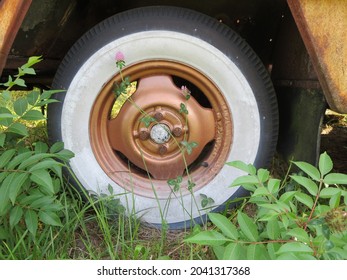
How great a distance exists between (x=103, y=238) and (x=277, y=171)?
3.14ft

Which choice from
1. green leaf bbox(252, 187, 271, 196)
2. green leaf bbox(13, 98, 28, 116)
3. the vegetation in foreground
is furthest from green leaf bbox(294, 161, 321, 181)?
green leaf bbox(13, 98, 28, 116)

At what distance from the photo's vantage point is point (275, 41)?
237cm

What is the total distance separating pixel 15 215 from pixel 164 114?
0.68 metres

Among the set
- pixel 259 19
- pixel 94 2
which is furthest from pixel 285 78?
pixel 94 2

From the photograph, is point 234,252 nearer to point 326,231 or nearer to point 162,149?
point 326,231

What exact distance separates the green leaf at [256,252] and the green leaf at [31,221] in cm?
66

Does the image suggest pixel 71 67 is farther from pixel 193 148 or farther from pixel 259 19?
pixel 259 19

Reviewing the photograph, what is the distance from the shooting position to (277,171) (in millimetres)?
2266

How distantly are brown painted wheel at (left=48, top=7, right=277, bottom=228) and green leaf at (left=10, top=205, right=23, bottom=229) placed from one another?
0.40m

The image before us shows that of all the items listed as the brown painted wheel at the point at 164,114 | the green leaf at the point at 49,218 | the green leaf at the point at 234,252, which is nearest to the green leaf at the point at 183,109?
the brown painted wheel at the point at 164,114

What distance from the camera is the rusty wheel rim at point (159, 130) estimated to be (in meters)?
1.80

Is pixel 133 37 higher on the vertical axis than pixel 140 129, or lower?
higher

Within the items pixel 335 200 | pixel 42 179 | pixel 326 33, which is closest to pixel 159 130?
pixel 42 179

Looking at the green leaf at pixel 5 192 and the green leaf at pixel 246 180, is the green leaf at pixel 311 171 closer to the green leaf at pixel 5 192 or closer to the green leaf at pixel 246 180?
the green leaf at pixel 246 180
